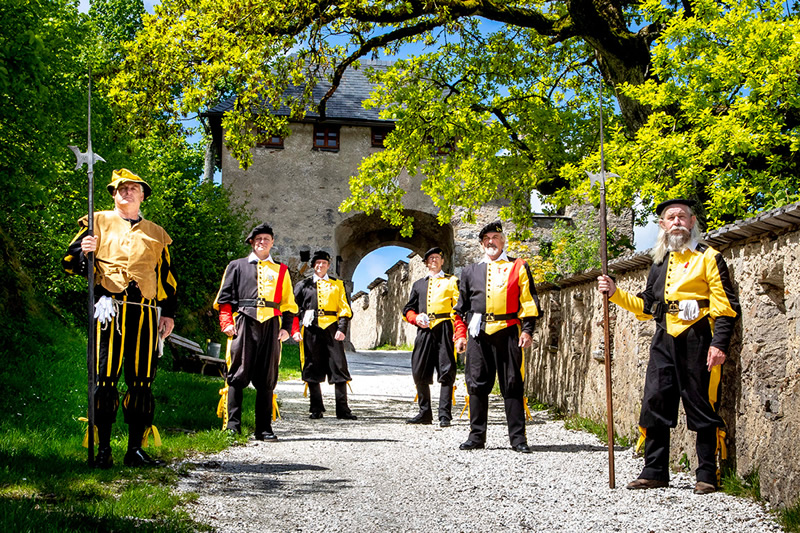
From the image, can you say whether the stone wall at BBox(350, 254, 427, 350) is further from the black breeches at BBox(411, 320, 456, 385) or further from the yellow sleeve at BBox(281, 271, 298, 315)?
the yellow sleeve at BBox(281, 271, 298, 315)

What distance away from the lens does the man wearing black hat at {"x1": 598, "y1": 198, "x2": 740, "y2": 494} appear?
15.7ft

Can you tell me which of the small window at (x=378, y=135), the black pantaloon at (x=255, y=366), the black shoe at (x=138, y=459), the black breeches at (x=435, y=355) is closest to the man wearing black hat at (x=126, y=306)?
the black shoe at (x=138, y=459)

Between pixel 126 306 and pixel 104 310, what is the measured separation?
16 cm

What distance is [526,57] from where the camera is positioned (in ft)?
43.8

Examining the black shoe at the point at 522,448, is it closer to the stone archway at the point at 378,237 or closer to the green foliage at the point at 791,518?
the green foliage at the point at 791,518

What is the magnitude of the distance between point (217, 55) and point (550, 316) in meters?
5.59

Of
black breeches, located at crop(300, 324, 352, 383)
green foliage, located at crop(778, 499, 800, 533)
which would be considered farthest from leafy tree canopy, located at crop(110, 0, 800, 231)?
green foliage, located at crop(778, 499, 800, 533)

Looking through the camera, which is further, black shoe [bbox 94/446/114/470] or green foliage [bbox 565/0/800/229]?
green foliage [bbox 565/0/800/229]

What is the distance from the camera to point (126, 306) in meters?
5.24

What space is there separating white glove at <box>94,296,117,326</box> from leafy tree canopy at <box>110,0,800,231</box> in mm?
5874

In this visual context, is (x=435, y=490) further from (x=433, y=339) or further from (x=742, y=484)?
(x=433, y=339)

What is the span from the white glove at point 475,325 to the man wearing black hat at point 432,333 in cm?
205

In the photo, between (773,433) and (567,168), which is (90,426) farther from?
(567,168)

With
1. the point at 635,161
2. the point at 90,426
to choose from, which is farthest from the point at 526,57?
the point at 90,426
